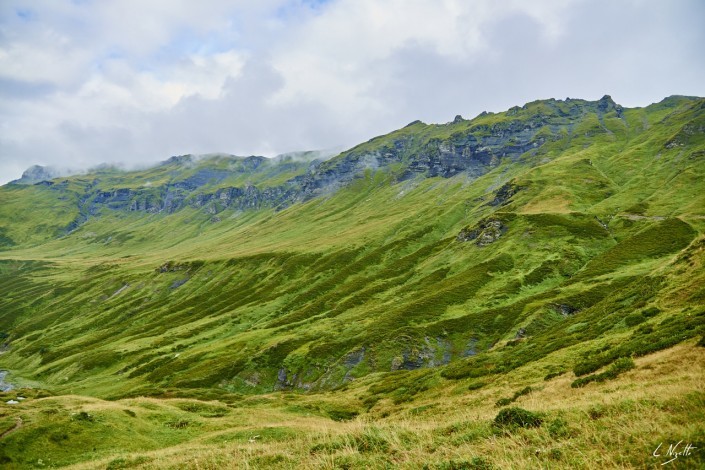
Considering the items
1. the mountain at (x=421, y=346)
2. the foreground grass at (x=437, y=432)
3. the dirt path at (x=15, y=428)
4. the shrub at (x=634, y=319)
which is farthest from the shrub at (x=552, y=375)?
the dirt path at (x=15, y=428)

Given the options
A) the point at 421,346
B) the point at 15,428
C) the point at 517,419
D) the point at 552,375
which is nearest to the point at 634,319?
the point at 552,375

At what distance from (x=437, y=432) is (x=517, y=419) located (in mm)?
3359

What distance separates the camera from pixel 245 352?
3984 inches

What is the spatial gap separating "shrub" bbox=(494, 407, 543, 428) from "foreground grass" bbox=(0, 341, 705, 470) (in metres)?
0.34

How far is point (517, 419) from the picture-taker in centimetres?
1509

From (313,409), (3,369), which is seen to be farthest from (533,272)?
(3,369)

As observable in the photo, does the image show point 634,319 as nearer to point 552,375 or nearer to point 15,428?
point 552,375

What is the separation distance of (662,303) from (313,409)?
4069 centimetres

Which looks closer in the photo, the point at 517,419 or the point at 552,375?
the point at 517,419

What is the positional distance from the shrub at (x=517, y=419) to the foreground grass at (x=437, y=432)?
0.34m

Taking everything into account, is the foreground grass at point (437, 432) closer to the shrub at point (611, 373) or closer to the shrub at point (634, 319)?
the shrub at point (611, 373)

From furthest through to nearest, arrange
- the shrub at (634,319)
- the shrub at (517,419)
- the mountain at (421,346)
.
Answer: the shrub at (634,319) → the mountain at (421,346) → the shrub at (517,419)

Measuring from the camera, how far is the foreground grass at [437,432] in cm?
1084

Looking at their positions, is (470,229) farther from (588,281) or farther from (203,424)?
(203,424)
